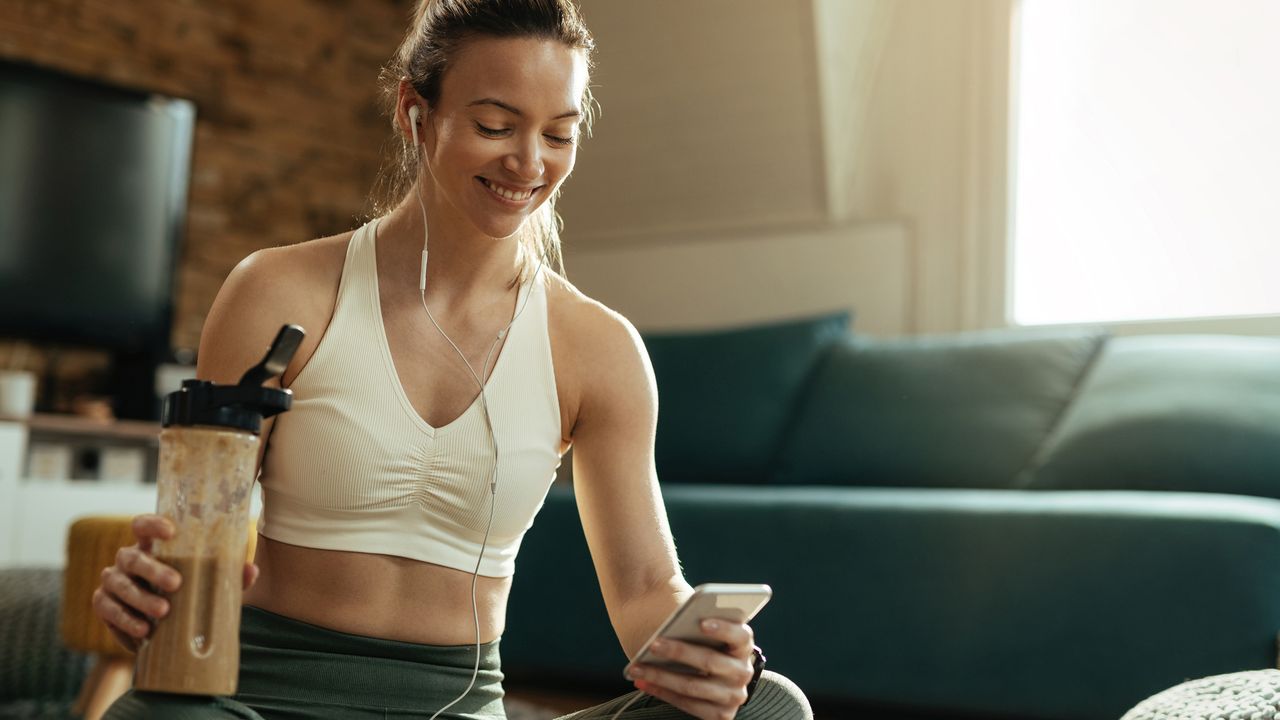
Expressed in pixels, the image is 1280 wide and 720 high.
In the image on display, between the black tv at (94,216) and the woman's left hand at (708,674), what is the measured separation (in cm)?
342

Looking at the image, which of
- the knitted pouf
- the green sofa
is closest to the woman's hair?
the knitted pouf

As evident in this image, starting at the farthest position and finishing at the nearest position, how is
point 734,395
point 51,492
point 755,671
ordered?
point 51,492 → point 734,395 → point 755,671

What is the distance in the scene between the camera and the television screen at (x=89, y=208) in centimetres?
402

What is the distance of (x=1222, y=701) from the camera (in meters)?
1.19

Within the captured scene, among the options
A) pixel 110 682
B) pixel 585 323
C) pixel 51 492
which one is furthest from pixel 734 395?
pixel 585 323

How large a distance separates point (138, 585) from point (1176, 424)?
2.26m

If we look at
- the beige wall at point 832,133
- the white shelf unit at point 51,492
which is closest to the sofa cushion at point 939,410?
the beige wall at point 832,133

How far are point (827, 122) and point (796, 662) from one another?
177 centimetres

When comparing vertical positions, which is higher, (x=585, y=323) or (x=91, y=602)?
(x=585, y=323)

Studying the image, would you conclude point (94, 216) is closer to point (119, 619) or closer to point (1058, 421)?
point (1058, 421)

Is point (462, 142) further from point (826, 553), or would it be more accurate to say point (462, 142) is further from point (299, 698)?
point (826, 553)

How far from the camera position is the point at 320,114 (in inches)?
191

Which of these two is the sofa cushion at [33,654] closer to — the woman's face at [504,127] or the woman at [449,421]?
the woman at [449,421]

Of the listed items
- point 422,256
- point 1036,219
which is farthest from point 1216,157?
point 422,256
